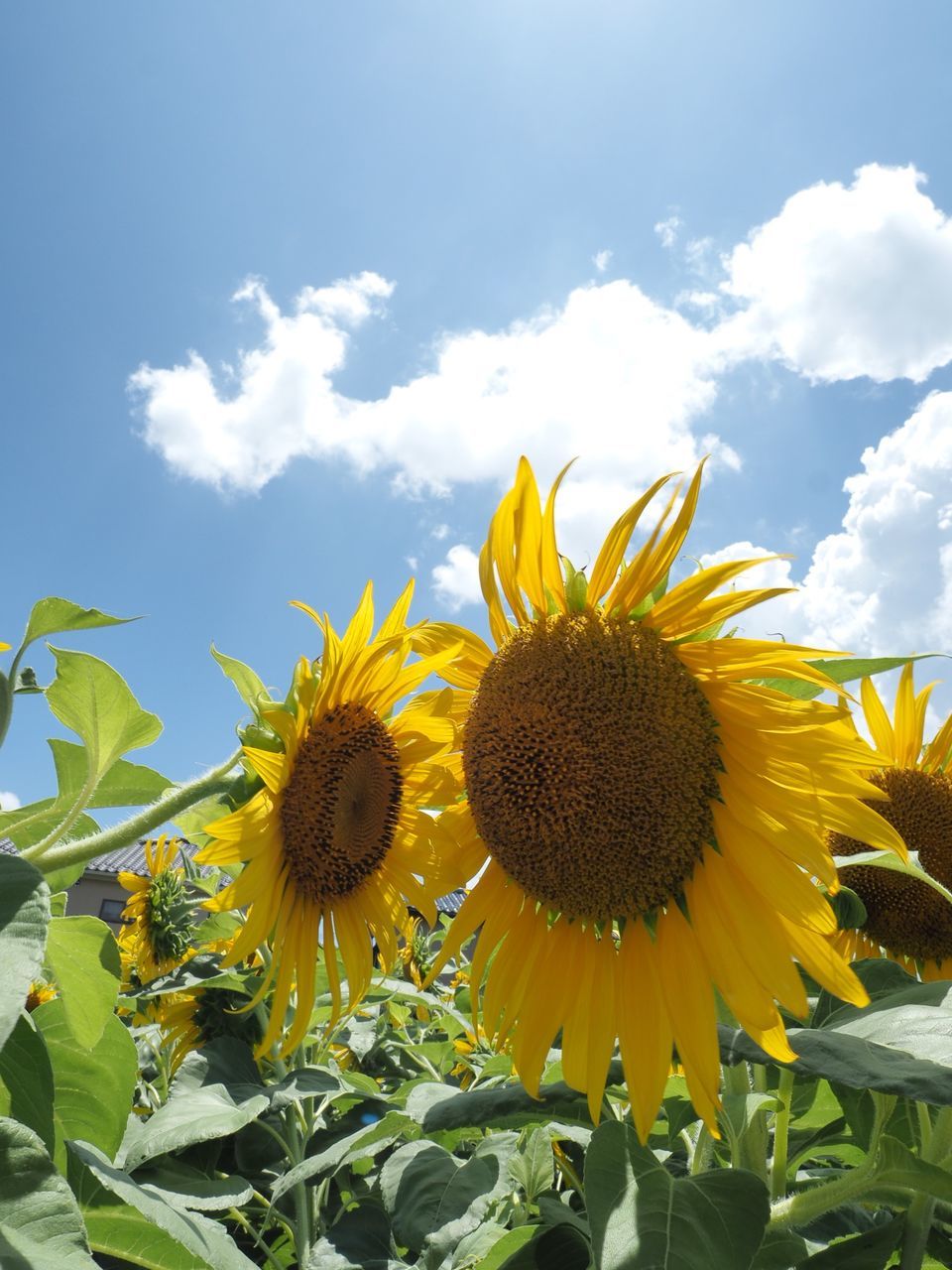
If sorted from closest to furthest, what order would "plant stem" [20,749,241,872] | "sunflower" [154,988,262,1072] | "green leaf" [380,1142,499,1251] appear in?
1. "plant stem" [20,749,241,872]
2. "green leaf" [380,1142,499,1251]
3. "sunflower" [154,988,262,1072]

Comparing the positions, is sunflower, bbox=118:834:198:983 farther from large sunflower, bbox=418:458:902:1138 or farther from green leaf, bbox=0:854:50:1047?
green leaf, bbox=0:854:50:1047

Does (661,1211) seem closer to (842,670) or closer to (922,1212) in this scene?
(922,1212)

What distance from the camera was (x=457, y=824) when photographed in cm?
175

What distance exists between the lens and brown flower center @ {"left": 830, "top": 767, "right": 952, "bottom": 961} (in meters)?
1.99

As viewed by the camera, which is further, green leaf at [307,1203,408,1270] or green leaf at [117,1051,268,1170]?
green leaf at [307,1203,408,1270]

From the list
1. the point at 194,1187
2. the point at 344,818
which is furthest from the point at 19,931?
the point at 194,1187

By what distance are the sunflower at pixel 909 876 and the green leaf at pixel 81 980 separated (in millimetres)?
1514

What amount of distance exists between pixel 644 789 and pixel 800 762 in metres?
0.25

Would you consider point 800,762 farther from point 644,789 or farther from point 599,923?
point 599,923

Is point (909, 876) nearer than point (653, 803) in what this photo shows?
No

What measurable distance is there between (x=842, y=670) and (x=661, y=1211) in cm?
77

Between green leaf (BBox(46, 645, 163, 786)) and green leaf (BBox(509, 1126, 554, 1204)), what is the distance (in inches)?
50.7

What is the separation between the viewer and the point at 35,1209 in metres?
0.91

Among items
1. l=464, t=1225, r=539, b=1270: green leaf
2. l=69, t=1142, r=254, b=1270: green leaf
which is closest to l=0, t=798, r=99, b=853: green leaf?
l=69, t=1142, r=254, b=1270: green leaf
